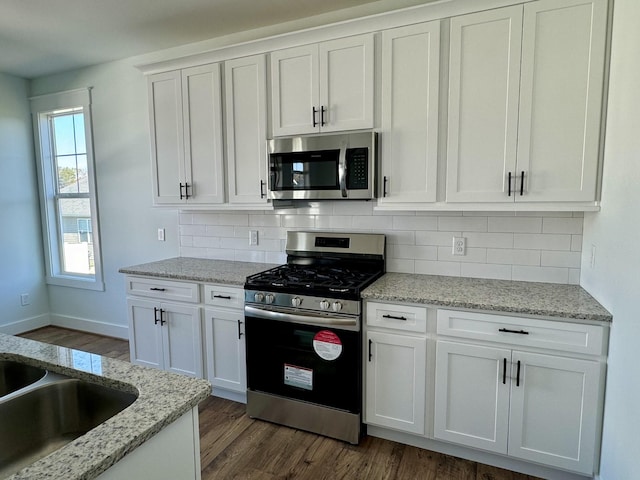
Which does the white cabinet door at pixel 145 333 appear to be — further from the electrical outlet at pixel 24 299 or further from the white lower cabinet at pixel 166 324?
the electrical outlet at pixel 24 299

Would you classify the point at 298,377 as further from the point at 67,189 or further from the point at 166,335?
the point at 67,189

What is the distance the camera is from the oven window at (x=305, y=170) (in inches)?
97.2

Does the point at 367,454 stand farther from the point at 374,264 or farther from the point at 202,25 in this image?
the point at 202,25

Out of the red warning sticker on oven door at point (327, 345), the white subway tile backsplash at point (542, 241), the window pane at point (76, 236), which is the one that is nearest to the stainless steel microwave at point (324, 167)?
the red warning sticker on oven door at point (327, 345)

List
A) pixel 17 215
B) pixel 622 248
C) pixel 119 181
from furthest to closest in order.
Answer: pixel 17 215
pixel 119 181
pixel 622 248

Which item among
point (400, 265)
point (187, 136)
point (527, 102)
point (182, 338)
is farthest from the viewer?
point (187, 136)

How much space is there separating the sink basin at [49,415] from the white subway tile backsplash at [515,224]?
217 cm

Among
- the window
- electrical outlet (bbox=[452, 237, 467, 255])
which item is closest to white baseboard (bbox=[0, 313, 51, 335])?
the window

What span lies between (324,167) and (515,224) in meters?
1.23

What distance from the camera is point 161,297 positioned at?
2850 mm

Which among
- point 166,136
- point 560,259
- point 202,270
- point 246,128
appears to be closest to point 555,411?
point 560,259

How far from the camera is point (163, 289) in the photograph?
2826mm

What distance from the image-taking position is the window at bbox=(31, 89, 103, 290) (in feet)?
13.3

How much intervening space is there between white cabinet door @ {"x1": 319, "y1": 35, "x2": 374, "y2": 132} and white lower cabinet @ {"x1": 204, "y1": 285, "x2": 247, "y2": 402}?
4.22ft
